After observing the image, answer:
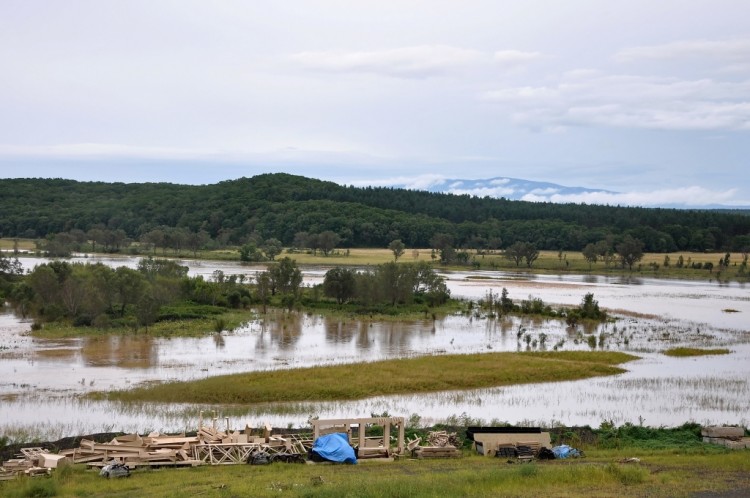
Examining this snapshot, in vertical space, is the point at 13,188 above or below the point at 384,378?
above

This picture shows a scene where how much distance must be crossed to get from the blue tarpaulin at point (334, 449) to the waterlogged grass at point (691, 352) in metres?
27.2

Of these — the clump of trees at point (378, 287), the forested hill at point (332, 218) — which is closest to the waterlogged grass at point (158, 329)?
the clump of trees at point (378, 287)

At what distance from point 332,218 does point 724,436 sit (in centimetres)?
12758

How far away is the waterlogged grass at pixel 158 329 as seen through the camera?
45.8 metres

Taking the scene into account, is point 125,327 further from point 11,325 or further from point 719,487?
point 719,487

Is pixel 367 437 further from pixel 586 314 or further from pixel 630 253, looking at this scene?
pixel 630 253

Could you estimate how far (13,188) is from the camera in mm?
185375

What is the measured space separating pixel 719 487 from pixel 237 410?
16.1m

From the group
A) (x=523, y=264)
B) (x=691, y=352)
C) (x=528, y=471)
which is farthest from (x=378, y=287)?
(x=523, y=264)

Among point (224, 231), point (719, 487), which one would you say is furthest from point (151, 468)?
point (224, 231)

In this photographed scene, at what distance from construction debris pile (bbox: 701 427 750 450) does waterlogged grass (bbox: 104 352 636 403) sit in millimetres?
11425

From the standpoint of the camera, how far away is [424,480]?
1733 cm

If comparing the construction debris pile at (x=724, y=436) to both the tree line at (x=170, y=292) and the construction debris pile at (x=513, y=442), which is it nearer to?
the construction debris pile at (x=513, y=442)

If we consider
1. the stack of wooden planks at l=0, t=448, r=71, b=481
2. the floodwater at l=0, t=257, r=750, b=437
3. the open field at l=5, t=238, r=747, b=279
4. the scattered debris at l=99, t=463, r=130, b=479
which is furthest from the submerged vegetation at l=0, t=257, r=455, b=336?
the open field at l=5, t=238, r=747, b=279
